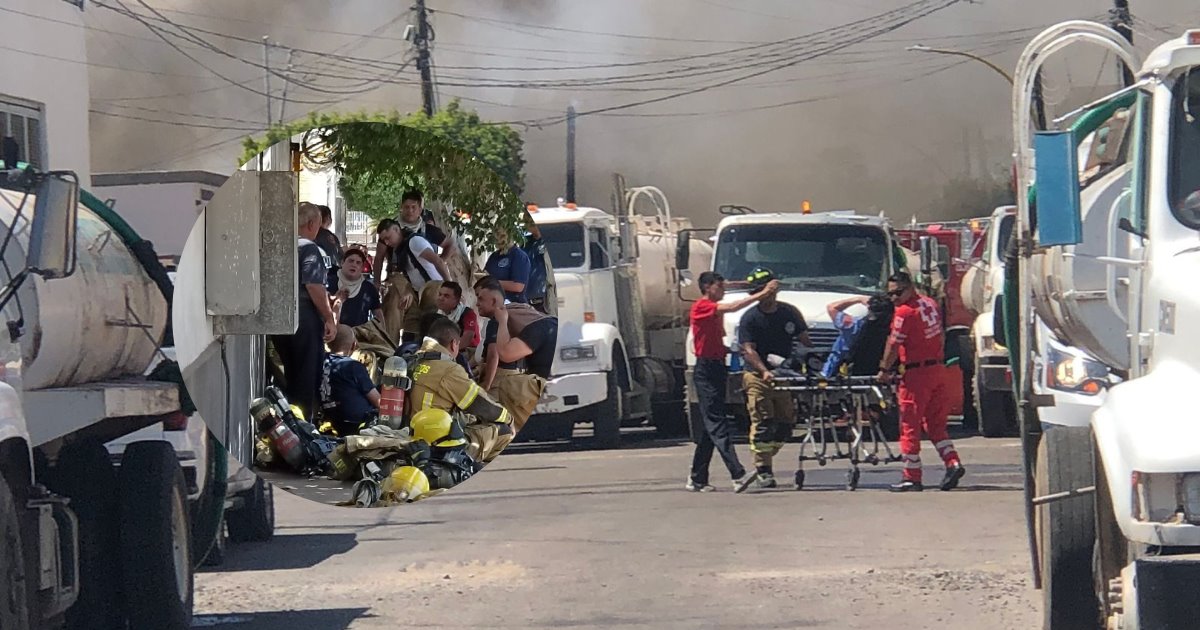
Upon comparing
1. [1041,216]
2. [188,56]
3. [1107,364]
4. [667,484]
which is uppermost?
[188,56]

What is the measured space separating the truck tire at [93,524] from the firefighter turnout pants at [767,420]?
5255 millimetres

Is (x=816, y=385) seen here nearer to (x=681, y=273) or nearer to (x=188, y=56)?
(x=681, y=273)

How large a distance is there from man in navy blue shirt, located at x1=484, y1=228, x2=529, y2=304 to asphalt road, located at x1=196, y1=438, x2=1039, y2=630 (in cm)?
70

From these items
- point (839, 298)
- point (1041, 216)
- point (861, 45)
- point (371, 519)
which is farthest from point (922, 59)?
point (839, 298)

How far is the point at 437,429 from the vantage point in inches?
181

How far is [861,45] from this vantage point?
588cm

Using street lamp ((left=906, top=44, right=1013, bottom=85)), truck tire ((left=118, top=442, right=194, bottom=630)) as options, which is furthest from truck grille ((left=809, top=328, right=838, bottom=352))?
truck tire ((left=118, top=442, right=194, bottom=630))

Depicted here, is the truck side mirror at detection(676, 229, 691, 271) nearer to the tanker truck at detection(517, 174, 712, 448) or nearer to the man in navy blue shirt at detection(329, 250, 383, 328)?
the tanker truck at detection(517, 174, 712, 448)

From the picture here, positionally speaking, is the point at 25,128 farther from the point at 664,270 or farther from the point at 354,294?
the point at 664,270

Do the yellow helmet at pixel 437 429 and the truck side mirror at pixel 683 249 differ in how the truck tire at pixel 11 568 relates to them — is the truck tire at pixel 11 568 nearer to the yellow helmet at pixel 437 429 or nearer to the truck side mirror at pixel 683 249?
the yellow helmet at pixel 437 429

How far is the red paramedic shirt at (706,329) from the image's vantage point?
10.9 meters

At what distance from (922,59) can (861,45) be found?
0.68 ft

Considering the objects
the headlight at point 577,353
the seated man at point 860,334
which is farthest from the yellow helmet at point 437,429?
the seated man at point 860,334

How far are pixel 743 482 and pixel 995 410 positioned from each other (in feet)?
5.24
